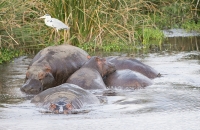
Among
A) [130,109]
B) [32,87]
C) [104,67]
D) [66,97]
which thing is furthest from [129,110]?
[104,67]

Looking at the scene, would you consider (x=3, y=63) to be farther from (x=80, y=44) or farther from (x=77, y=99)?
(x=77, y=99)

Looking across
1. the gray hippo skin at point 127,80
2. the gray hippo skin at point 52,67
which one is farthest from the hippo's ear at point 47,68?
the gray hippo skin at point 127,80

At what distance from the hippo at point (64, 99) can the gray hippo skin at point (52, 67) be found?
880 millimetres

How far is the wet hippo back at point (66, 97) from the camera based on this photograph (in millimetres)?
7082

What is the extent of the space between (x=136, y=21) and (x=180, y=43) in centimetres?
119

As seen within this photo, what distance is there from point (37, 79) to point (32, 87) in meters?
0.19

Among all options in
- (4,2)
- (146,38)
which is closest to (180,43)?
(146,38)

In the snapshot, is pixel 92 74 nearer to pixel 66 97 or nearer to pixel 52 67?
pixel 52 67

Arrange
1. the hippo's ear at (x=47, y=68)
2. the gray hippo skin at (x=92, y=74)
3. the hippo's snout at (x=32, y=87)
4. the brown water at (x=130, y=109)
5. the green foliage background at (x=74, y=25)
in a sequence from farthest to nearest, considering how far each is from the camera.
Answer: the green foliage background at (x=74, y=25)
the hippo's ear at (x=47, y=68)
the gray hippo skin at (x=92, y=74)
the hippo's snout at (x=32, y=87)
the brown water at (x=130, y=109)

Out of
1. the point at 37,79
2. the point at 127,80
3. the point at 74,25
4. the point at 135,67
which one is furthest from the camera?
the point at 74,25

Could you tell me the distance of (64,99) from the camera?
7059 mm

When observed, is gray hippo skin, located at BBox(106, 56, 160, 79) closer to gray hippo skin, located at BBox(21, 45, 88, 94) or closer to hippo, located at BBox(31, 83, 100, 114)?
gray hippo skin, located at BBox(21, 45, 88, 94)

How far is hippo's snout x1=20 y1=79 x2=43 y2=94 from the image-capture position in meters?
8.33

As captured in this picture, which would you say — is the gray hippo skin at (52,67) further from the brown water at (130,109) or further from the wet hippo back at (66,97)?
the wet hippo back at (66,97)
